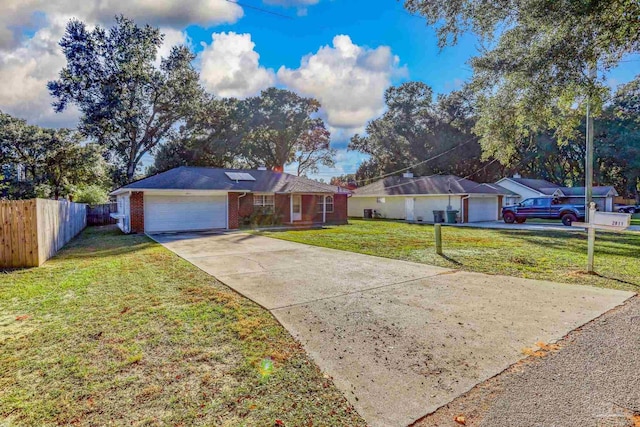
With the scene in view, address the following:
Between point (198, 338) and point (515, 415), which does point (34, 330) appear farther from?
point (515, 415)

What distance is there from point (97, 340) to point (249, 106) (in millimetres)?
33259

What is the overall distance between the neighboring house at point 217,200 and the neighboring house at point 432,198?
614cm

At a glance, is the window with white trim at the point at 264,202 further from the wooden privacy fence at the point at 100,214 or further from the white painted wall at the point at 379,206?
the wooden privacy fence at the point at 100,214

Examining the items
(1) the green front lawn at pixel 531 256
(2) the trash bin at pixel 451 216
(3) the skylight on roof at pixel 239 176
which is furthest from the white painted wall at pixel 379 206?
(1) the green front lawn at pixel 531 256

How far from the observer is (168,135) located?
30.7 metres

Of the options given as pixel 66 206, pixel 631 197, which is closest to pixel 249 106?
pixel 66 206

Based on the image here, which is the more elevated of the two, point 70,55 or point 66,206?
point 70,55

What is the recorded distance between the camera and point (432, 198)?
24.6 metres

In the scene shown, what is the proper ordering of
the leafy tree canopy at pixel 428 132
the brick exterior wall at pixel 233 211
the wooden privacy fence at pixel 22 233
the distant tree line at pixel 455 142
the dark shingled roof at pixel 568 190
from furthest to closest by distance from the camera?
the leafy tree canopy at pixel 428 132
the distant tree line at pixel 455 142
the dark shingled roof at pixel 568 190
the brick exterior wall at pixel 233 211
the wooden privacy fence at pixel 22 233

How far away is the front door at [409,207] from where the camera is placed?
1020 inches

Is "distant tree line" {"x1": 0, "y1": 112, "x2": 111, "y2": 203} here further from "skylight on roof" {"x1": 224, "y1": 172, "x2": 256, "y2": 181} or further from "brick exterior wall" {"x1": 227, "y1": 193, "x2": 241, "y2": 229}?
"brick exterior wall" {"x1": 227, "y1": 193, "x2": 241, "y2": 229}

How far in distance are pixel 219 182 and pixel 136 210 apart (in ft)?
15.0

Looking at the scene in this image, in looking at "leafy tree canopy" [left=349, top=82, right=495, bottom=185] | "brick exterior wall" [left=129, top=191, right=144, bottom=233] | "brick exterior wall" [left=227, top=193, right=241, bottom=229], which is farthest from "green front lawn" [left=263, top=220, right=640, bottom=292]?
"leafy tree canopy" [left=349, top=82, right=495, bottom=185]

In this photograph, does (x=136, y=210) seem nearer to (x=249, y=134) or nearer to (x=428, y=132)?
(x=249, y=134)
